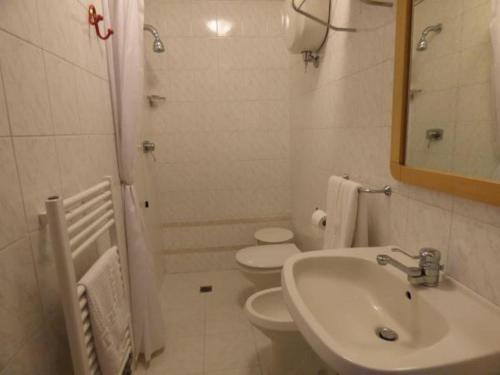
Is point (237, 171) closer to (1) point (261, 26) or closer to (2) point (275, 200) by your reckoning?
(2) point (275, 200)

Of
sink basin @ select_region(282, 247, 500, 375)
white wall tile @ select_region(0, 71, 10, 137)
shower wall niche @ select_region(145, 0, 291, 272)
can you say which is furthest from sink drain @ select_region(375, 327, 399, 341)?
shower wall niche @ select_region(145, 0, 291, 272)

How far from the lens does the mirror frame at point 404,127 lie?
0.86 m

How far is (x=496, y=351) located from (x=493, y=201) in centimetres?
32

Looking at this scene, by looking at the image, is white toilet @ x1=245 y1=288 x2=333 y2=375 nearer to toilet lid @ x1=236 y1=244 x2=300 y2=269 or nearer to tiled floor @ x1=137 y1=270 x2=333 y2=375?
tiled floor @ x1=137 y1=270 x2=333 y2=375

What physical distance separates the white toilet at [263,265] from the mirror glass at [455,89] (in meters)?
1.20

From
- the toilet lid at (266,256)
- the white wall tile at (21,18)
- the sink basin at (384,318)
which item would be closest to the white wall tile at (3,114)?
the white wall tile at (21,18)

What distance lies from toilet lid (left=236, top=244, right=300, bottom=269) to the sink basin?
91 centimetres

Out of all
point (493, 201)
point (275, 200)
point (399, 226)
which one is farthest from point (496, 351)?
point (275, 200)

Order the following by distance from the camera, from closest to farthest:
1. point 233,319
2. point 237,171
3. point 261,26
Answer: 1. point 233,319
2. point 261,26
3. point 237,171

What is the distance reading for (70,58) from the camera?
112cm

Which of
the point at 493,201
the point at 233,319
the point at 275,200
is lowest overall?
the point at 233,319

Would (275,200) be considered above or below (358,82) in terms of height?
below

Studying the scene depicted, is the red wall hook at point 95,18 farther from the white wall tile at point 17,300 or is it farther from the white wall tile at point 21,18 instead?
the white wall tile at point 17,300

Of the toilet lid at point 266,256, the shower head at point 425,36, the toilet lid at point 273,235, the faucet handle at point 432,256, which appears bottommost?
the toilet lid at point 266,256
